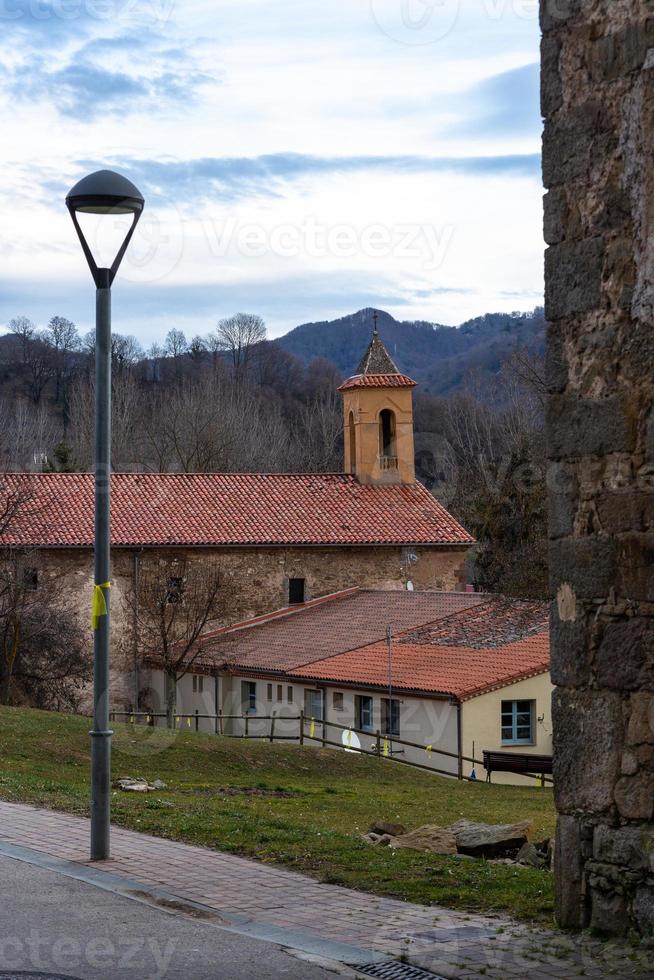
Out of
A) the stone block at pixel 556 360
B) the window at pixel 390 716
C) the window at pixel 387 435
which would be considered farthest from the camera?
the window at pixel 387 435

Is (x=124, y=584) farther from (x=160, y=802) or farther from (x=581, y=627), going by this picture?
(x=581, y=627)

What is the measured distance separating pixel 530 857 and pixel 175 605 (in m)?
34.9

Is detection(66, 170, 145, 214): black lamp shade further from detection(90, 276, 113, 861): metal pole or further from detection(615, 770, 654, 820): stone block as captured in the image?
detection(615, 770, 654, 820): stone block

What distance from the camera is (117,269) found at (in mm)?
9375

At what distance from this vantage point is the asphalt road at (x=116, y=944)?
6.26 meters

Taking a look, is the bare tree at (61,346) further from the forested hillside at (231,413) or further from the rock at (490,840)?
the rock at (490,840)

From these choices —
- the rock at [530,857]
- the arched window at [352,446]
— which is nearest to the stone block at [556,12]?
the rock at [530,857]

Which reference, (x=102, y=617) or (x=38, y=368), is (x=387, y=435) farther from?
(x=38, y=368)

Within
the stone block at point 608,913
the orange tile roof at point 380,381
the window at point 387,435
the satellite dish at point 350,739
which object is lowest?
the satellite dish at point 350,739

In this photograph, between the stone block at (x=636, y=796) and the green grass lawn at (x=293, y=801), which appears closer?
the stone block at (x=636, y=796)

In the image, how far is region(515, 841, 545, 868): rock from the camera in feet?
31.2

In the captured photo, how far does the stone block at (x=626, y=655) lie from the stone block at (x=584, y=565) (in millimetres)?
223

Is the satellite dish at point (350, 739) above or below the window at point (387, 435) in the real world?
below

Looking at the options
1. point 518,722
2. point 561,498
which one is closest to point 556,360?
point 561,498
